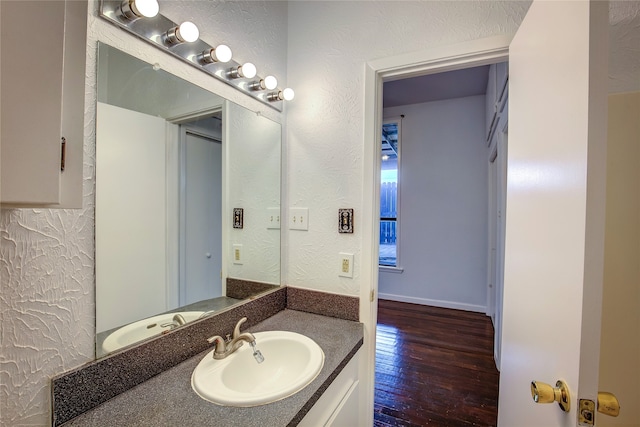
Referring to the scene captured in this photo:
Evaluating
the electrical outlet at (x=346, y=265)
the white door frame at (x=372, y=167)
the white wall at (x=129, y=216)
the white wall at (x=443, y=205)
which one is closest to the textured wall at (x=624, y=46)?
the white door frame at (x=372, y=167)

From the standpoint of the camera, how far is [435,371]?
7.38 ft

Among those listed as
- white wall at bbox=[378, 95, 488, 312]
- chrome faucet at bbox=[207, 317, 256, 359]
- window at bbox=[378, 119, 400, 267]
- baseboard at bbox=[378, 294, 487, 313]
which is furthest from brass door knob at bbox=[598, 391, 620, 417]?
window at bbox=[378, 119, 400, 267]

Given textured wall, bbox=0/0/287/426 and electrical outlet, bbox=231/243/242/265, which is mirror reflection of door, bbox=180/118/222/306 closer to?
electrical outlet, bbox=231/243/242/265

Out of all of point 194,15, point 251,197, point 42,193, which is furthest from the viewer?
point 251,197

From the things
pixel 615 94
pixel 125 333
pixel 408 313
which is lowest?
pixel 408 313

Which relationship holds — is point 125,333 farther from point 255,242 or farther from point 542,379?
point 542,379

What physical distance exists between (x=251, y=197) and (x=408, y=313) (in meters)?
2.92

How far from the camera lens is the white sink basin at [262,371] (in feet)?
2.66

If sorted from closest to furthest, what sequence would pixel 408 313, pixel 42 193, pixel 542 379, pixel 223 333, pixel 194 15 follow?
pixel 42 193, pixel 542 379, pixel 194 15, pixel 223 333, pixel 408 313

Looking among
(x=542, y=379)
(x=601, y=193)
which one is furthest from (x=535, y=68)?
(x=542, y=379)

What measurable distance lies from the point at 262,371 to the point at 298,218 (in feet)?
2.44

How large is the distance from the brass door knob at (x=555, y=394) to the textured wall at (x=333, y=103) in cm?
77

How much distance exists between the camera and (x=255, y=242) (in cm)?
144

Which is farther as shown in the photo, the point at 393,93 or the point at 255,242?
the point at 393,93
